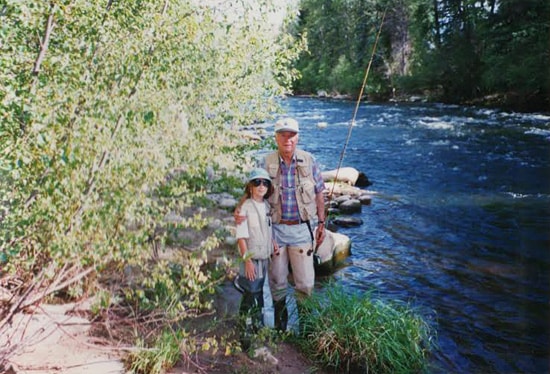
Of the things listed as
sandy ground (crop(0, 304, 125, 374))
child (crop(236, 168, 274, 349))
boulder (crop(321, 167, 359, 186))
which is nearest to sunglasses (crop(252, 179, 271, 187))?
child (crop(236, 168, 274, 349))

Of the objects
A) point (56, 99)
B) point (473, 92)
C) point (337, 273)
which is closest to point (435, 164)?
point (337, 273)

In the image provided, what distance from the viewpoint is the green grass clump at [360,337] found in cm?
405

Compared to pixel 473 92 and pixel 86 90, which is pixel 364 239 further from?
pixel 473 92

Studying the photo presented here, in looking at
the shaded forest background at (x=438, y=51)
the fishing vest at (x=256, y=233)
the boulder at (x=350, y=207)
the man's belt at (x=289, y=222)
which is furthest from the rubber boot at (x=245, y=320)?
A: the shaded forest background at (x=438, y=51)

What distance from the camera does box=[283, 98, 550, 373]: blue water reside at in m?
4.98

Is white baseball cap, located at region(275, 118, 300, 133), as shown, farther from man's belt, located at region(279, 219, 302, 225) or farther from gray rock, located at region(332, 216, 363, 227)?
gray rock, located at region(332, 216, 363, 227)

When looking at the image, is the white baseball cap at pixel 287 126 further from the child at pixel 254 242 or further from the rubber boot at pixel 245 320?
the rubber boot at pixel 245 320

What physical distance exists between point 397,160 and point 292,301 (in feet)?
33.8

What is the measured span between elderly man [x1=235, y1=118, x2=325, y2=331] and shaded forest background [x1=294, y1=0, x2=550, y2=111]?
468 inches

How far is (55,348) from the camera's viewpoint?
3496 mm

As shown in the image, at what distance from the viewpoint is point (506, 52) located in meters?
25.6

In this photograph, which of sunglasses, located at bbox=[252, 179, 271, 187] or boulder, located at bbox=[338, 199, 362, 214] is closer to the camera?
sunglasses, located at bbox=[252, 179, 271, 187]

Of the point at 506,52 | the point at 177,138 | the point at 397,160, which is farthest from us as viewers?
the point at 506,52

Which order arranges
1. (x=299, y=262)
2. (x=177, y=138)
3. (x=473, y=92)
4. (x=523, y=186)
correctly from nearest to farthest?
(x=177, y=138)
(x=299, y=262)
(x=523, y=186)
(x=473, y=92)
